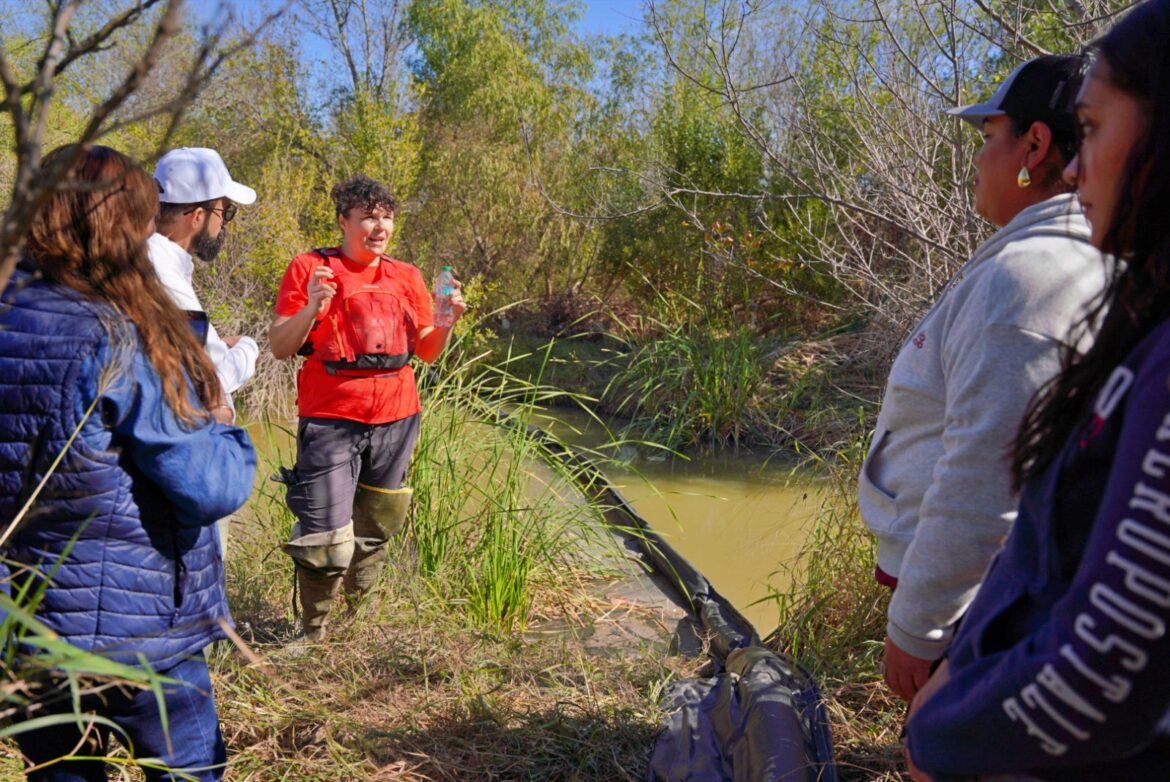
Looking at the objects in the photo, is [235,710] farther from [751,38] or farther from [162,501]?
[751,38]

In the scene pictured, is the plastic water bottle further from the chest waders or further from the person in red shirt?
the chest waders

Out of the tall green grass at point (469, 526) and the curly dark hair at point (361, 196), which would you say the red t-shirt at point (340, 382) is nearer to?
the curly dark hair at point (361, 196)

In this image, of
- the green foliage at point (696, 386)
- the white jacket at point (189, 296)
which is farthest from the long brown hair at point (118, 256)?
the green foliage at point (696, 386)

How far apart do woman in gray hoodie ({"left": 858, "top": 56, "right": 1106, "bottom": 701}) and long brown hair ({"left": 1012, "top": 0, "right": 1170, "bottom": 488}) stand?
304mm

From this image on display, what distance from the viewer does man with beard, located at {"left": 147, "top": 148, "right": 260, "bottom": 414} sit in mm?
2652

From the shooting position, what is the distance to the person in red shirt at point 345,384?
134 inches

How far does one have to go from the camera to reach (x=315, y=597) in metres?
3.53

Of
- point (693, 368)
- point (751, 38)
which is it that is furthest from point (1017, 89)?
point (751, 38)

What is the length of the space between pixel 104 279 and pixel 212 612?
71cm

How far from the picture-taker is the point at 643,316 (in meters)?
11.5

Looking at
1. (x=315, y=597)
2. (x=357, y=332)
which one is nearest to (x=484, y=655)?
(x=315, y=597)

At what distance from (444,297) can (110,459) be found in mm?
1873

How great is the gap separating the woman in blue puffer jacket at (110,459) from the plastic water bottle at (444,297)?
164 centimetres

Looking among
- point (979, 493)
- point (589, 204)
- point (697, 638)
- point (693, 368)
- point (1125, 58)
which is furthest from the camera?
point (589, 204)
